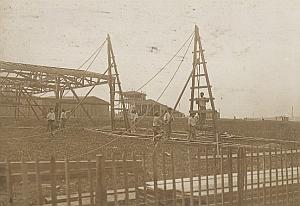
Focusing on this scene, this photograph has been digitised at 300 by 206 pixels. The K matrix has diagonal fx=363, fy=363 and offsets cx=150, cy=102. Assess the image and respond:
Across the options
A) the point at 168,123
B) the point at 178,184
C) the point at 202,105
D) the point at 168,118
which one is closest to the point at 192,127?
the point at 202,105

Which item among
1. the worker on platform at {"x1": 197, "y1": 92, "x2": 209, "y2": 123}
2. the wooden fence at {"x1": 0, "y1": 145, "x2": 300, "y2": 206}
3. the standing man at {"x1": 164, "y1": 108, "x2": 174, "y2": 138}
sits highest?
the worker on platform at {"x1": 197, "y1": 92, "x2": 209, "y2": 123}

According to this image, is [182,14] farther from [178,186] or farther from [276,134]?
[276,134]

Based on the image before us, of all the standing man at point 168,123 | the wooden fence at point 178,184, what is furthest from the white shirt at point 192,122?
the wooden fence at point 178,184

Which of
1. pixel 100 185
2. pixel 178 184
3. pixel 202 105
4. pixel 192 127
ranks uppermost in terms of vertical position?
pixel 202 105

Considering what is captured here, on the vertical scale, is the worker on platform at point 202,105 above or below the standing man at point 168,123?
above

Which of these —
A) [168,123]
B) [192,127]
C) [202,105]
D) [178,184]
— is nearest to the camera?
[178,184]

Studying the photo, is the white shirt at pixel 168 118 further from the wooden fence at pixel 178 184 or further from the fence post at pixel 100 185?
the fence post at pixel 100 185

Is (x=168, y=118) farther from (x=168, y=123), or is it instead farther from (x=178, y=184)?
(x=178, y=184)

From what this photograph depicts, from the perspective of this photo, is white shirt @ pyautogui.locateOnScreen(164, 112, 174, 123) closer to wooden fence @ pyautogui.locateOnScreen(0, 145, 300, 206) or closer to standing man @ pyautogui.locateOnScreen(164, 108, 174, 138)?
standing man @ pyautogui.locateOnScreen(164, 108, 174, 138)

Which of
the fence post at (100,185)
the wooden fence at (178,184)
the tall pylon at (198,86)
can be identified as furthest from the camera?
the tall pylon at (198,86)

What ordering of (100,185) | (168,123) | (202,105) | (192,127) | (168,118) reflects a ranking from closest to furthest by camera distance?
(100,185) < (192,127) < (202,105) < (168,123) < (168,118)

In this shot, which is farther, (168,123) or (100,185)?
(168,123)

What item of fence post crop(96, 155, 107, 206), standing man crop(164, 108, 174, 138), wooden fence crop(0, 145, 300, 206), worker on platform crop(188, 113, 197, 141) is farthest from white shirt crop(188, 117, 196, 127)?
fence post crop(96, 155, 107, 206)

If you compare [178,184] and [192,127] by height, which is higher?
[192,127]
